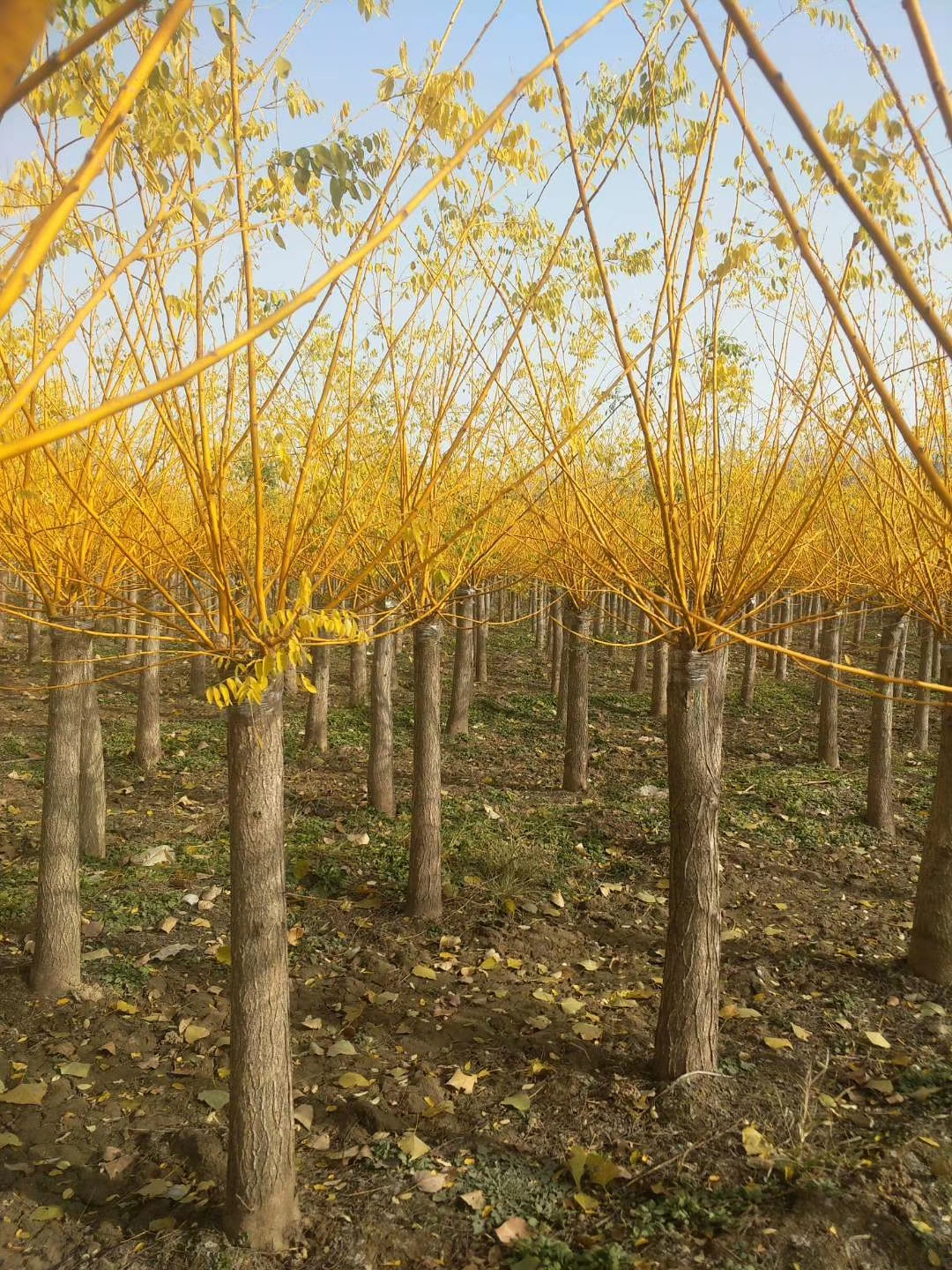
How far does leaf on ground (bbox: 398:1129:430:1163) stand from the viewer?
11.7 ft

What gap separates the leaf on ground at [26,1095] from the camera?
12.9 feet

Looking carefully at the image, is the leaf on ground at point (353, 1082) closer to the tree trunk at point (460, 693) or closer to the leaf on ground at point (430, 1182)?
the leaf on ground at point (430, 1182)

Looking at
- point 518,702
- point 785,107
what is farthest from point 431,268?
point 518,702

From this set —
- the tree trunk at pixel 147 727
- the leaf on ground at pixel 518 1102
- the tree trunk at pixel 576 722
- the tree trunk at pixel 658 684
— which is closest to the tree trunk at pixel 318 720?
the tree trunk at pixel 147 727

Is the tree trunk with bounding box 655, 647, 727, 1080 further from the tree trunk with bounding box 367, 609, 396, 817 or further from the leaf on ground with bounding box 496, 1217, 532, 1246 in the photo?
the tree trunk with bounding box 367, 609, 396, 817

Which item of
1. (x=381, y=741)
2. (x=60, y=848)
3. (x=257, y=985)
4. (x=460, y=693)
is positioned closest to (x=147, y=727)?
(x=381, y=741)

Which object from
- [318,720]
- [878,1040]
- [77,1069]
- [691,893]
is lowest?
[77,1069]

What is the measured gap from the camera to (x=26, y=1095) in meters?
3.98

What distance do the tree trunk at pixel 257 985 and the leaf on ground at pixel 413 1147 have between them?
0.64 m

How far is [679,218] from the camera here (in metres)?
2.69

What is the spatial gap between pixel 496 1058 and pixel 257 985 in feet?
6.38

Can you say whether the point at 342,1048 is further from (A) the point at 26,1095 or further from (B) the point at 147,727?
(B) the point at 147,727

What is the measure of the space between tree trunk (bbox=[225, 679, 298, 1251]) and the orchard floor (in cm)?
21

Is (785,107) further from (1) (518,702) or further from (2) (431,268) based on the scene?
(1) (518,702)
